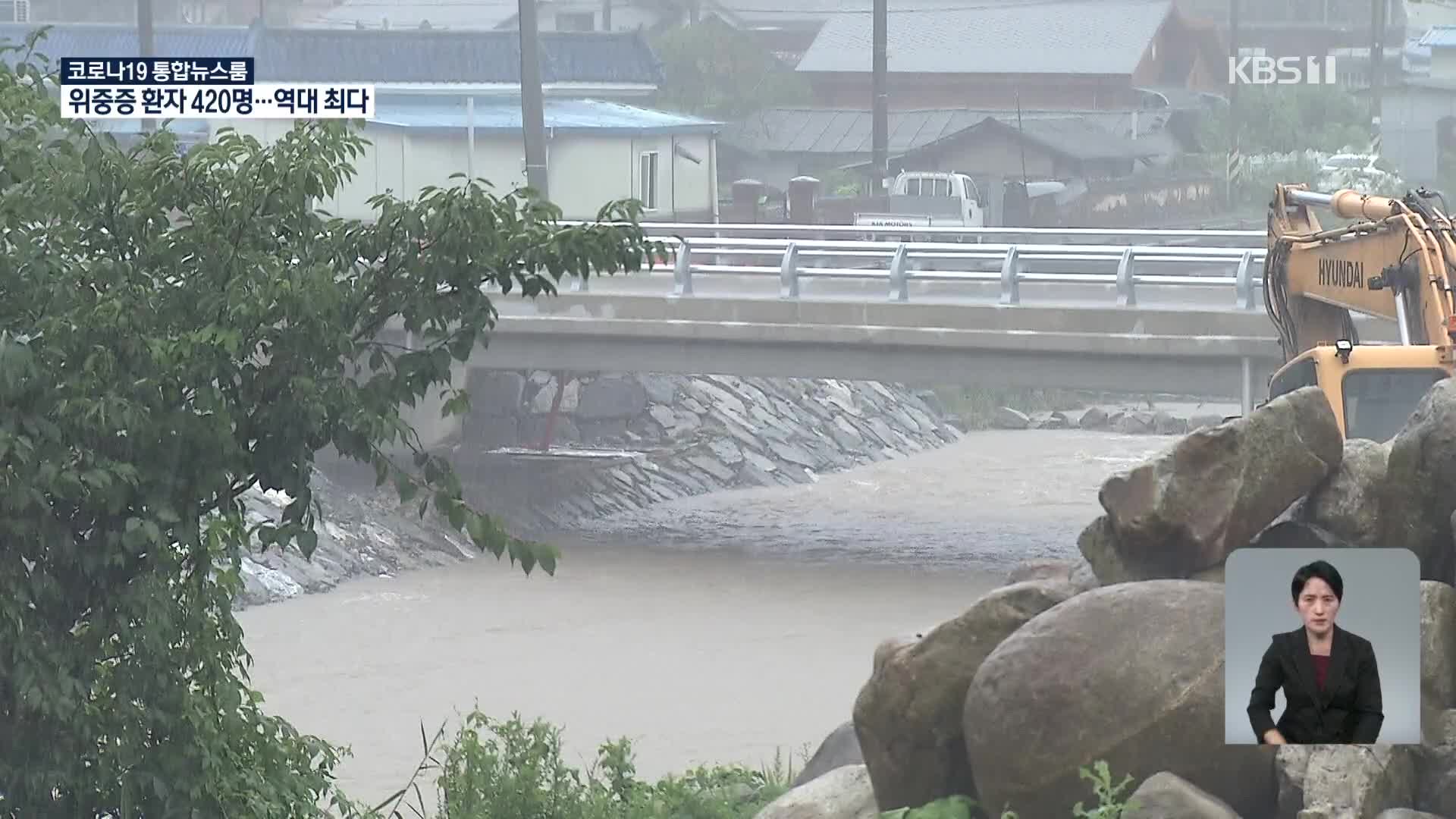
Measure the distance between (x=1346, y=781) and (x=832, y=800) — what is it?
247 cm

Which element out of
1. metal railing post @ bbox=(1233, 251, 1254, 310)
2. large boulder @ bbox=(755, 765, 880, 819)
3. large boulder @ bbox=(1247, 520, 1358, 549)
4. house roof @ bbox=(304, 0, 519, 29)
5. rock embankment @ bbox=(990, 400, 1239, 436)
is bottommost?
rock embankment @ bbox=(990, 400, 1239, 436)

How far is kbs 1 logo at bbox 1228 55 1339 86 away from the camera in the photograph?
210 ft

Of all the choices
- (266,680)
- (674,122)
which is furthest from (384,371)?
(674,122)

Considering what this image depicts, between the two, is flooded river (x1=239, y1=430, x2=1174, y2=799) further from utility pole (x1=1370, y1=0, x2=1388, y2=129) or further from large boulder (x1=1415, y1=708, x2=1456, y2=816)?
utility pole (x1=1370, y1=0, x2=1388, y2=129)

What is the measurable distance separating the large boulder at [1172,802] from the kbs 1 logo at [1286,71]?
5740 cm

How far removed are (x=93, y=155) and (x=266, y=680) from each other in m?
12.6

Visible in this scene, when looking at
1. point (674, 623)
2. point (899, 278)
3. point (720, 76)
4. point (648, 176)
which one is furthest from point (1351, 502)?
point (720, 76)

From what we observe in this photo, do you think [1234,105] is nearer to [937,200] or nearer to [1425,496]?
[937,200]

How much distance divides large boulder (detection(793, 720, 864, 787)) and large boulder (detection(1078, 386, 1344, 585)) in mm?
2445

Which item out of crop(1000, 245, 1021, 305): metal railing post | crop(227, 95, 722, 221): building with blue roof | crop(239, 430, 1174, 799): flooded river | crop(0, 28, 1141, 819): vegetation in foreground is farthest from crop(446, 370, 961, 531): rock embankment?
crop(0, 28, 1141, 819): vegetation in foreground

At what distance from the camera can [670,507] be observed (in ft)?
99.3

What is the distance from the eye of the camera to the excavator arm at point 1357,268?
1398 cm

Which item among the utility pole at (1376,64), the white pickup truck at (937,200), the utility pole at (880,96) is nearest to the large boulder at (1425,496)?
the utility pole at (880,96)
